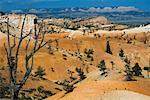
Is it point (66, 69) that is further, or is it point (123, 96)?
point (66, 69)

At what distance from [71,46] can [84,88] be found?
433 ft

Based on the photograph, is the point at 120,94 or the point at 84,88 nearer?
the point at 120,94

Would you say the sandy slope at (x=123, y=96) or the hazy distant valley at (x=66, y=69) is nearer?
the hazy distant valley at (x=66, y=69)

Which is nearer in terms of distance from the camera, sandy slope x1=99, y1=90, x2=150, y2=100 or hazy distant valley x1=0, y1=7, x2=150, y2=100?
hazy distant valley x1=0, y1=7, x2=150, y2=100

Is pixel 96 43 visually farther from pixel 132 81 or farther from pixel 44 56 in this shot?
pixel 132 81

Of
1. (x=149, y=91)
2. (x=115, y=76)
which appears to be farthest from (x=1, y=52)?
(x=149, y=91)

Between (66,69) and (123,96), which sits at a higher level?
(123,96)

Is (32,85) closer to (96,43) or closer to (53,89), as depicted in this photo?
(53,89)

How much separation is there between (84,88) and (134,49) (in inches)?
5589

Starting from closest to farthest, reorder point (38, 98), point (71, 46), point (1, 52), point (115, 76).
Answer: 1. point (115, 76)
2. point (38, 98)
3. point (1, 52)
4. point (71, 46)

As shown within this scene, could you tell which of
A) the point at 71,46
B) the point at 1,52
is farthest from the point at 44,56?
the point at 71,46

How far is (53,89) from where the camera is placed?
87188mm

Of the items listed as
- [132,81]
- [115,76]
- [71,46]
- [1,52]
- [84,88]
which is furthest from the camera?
[71,46]

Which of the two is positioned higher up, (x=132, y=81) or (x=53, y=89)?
(x=132, y=81)
